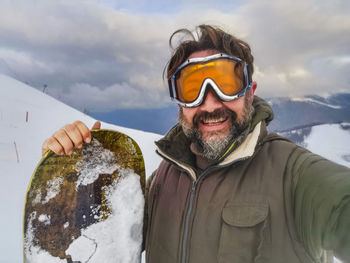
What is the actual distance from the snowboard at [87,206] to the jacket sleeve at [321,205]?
1.05 meters

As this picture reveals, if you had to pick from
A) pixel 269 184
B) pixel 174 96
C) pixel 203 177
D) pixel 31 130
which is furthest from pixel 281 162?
pixel 31 130

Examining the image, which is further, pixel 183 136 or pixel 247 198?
pixel 183 136

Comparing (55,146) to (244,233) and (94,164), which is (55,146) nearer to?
(94,164)

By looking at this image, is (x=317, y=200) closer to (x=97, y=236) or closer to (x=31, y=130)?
(x=97, y=236)

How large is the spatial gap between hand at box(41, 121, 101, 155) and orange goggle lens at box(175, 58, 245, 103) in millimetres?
881

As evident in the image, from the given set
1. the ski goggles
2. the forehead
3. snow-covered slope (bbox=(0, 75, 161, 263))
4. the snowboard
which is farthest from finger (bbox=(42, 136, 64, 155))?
snow-covered slope (bbox=(0, 75, 161, 263))

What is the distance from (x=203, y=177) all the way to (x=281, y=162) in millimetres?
459

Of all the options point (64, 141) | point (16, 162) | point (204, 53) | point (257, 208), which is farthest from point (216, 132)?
point (16, 162)

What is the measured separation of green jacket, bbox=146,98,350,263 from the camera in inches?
46.0

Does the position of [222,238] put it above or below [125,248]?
above

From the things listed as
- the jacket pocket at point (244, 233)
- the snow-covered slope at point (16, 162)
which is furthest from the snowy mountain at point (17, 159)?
the jacket pocket at point (244, 233)

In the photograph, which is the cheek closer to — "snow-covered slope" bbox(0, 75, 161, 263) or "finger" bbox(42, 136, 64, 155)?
"finger" bbox(42, 136, 64, 155)

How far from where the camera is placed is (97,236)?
1.74m

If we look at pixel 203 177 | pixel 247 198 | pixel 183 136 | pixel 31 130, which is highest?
pixel 31 130
